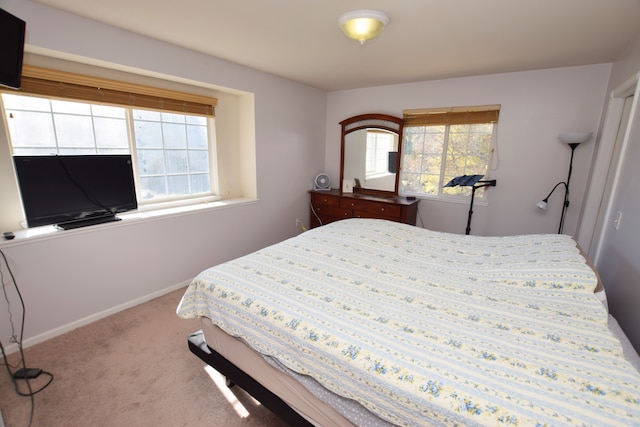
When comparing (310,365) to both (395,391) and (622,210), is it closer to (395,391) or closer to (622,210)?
(395,391)

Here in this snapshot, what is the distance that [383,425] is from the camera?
3.28 feet

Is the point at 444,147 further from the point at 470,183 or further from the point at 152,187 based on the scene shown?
the point at 152,187

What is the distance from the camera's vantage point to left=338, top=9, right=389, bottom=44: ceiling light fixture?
1837mm

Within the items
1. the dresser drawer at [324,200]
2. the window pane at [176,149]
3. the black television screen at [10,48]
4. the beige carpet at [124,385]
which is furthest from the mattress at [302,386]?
the dresser drawer at [324,200]

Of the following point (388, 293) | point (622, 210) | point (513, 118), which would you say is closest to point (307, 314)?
point (388, 293)

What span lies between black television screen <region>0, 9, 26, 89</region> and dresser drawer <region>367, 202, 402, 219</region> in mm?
3246

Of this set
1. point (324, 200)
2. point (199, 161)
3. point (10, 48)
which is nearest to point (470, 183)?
point (324, 200)

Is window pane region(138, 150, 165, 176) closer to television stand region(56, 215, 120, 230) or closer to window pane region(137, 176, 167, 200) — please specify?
window pane region(137, 176, 167, 200)

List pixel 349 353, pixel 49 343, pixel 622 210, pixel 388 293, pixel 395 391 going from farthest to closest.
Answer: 1. pixel 49 343
2. pixel 622 210
3. pixel 388 293
4. pixel 349 353
5. pixel 395 391

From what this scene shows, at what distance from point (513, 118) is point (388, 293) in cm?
287

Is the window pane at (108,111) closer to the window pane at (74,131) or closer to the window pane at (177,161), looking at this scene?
Answer: the window pane at (74,131)

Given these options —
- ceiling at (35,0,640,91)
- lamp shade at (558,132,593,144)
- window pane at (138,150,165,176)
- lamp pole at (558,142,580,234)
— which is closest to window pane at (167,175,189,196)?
window pane at (138,150,165,176)

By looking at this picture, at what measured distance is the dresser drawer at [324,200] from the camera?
159 inches

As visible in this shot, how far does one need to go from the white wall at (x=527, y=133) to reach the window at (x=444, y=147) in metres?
0.12
